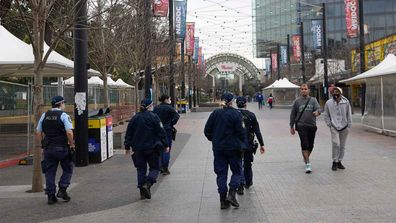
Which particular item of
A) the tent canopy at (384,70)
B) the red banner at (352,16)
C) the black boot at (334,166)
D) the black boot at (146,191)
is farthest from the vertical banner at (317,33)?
the black boot at (146,191)

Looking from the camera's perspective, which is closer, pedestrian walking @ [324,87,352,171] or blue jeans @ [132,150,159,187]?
blue jeans @ [132,150,159,187]

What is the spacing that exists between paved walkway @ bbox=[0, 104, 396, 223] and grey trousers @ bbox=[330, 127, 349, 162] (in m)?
0.35

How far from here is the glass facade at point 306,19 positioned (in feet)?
244

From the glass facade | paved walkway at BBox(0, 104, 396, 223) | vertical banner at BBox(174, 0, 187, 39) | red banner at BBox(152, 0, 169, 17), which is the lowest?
paved walkway at BBox(0, 104, 396, 223)

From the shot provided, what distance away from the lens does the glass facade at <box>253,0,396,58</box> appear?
7439 cm

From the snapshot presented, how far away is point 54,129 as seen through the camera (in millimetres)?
8078

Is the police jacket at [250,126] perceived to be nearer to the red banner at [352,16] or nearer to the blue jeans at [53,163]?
the blue jeans at [53,163]

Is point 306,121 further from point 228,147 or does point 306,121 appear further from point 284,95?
point 284,95

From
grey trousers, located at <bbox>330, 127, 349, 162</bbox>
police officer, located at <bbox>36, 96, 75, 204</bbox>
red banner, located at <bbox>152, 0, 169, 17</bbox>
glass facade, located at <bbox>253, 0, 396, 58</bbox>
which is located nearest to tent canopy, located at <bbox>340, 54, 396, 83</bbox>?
grey trousers, located at <bbox>330, 127, 349, 162</bbox>

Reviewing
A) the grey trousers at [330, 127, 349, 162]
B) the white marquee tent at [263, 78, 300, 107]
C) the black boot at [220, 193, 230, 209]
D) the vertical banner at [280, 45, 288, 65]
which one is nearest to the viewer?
the black boot at [220, 193, 230, 209]

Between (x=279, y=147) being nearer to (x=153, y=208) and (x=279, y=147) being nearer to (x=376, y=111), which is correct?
(x=376, y=111)

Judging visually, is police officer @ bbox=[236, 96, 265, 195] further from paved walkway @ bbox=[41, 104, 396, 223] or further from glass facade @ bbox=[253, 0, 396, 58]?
glass facade @ bbox=[253, 0, 396, 58]

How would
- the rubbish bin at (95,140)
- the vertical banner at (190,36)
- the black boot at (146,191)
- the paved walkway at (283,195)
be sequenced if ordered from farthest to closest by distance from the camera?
1. the vertical banner at (190,36)
2. the rubbish bin at (95,140)
3. the black boot at (146,191)
4. the paved walkway at (283,195)

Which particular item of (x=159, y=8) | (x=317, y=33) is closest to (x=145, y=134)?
(x=159, y=8)
